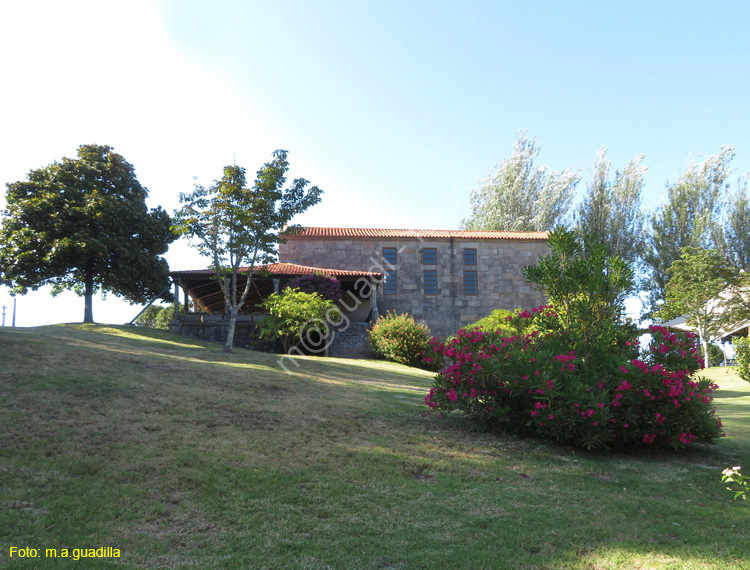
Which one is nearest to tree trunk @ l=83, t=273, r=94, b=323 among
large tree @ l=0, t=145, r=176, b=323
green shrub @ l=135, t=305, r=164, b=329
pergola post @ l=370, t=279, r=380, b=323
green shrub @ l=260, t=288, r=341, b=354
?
large tree @ l=0, t=145, r=176, b=323

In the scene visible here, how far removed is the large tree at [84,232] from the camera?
20219mm

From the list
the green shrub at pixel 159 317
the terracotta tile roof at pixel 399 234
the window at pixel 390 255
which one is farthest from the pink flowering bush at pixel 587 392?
the green shrub at pixel 159 317

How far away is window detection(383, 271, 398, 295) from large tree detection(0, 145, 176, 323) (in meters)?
10.7

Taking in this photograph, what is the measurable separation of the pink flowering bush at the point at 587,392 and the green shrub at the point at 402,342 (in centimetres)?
1076

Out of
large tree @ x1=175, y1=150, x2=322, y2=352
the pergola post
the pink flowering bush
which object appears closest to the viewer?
the pink flowering bush

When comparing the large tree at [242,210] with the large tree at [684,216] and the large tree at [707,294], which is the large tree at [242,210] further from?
the large tree at [684,216]

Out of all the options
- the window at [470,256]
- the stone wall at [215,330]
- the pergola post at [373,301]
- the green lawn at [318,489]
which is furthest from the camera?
the window at [470,256]

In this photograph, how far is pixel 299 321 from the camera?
17.8 metres

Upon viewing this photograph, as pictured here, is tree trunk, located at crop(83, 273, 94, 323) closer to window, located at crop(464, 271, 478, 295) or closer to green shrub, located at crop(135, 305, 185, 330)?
window, located at crop(464, 271, 478, 295)

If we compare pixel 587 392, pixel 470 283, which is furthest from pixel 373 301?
pixel 587 392

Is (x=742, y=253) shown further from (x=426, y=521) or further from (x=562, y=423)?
(x=426, y=521)

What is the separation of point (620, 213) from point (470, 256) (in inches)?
633

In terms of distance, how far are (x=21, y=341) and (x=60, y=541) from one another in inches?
339

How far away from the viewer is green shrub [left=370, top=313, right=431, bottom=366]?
18.2 meters
